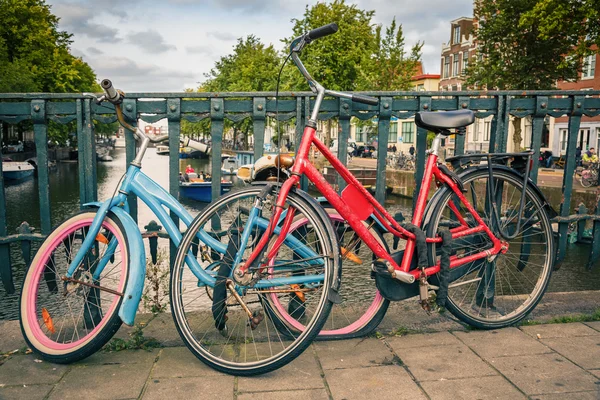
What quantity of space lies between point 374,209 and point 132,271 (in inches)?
51.0

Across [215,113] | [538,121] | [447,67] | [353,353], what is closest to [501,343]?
[353,353]

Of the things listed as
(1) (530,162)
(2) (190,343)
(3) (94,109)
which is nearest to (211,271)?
(2) (190,343)

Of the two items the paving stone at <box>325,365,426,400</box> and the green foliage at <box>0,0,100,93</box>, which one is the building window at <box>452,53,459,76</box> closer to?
the green foliage at <box>0,0,100,93</box>

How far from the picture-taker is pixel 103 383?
2.55 m

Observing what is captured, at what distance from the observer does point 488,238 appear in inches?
132

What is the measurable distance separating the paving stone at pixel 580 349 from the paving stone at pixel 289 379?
133cm

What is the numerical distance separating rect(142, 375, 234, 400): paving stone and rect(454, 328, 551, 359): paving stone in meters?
1.36

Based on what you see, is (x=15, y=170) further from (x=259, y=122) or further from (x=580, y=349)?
(x=580, y=349)

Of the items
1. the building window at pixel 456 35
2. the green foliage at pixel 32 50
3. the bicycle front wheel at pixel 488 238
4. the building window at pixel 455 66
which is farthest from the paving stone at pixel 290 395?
the building window at pixel 456 35

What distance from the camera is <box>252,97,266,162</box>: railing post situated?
3418 mm

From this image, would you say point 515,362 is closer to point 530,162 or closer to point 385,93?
point 530,162

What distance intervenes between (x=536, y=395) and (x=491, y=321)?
0.88m

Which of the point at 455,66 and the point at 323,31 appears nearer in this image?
the point at 323,31

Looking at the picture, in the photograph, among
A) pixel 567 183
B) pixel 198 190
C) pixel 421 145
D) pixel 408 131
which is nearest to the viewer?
pixel 421 145
